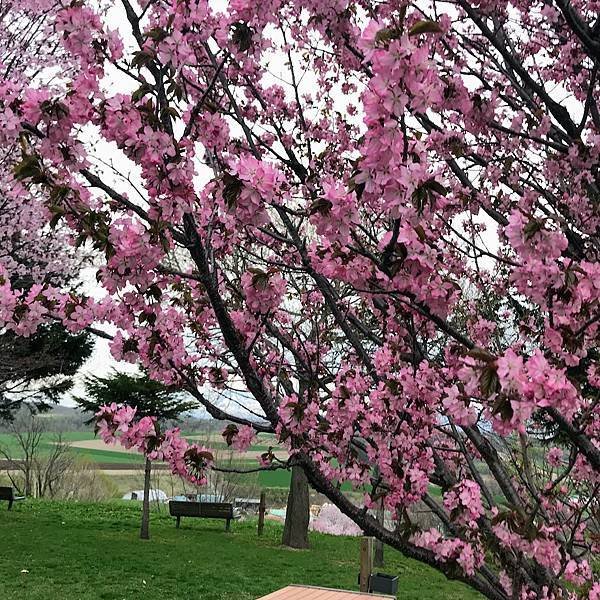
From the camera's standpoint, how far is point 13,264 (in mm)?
10594

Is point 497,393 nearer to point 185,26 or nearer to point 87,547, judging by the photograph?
point 185,26

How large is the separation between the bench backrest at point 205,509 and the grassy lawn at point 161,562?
0.42 m

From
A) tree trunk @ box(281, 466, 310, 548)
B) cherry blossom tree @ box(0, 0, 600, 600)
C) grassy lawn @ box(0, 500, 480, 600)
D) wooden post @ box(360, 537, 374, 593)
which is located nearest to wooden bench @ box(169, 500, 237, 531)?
grassy lawn @ box(0, 500, 480, 600)

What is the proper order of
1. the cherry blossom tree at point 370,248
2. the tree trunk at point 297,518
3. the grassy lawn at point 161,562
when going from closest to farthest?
the cherry blossom tree at point 370,248, the grassy lawn at point 161,562, the tree trunk at point 297,518

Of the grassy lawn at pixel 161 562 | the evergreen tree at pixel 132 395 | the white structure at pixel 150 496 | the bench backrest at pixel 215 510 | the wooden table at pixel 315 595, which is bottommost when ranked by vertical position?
the white structure at pixel 150 496

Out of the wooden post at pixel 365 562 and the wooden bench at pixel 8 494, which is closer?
the wooden post at pixel 365 562

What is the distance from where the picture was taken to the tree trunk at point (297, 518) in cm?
1419

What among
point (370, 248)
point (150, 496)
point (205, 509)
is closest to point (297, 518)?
point (205, 509)

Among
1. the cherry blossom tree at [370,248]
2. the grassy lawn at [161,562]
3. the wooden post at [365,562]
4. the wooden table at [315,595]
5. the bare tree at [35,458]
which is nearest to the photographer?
the cherry blossom tree at [370,248]

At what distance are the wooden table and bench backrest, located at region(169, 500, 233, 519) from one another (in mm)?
10574

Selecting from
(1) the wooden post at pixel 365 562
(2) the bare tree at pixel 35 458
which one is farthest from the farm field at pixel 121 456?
(1) the wooden post at pixel 365 562

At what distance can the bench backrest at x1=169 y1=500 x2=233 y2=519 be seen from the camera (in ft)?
49.8

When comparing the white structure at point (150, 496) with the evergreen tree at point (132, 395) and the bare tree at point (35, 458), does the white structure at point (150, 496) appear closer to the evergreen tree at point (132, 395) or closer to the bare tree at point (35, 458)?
the bare tree at point (35, 458)

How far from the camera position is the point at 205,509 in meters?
15.2
